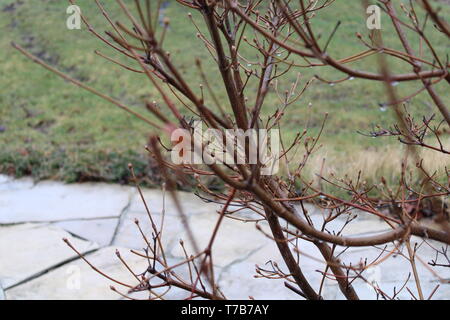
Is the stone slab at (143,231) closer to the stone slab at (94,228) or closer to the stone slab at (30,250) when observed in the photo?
the stone slab at (94,228)

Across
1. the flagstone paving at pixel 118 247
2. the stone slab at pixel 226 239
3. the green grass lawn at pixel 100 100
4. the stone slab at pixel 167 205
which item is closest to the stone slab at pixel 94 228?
the flagstone paving at pixel 118 247

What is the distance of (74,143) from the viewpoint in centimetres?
670

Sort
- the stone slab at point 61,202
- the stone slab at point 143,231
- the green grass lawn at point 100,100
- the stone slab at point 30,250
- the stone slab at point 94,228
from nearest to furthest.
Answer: the stone slab at point 30,250, the stone slab at point 143,231, the stone slab at point 94,228, the stone slab at point 61,202, the green grass lawn at point 100,100

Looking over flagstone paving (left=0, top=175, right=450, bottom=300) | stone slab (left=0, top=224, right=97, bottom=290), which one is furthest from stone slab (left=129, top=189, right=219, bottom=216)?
stone slab (left=0, top=224, right=97, bottom=290)

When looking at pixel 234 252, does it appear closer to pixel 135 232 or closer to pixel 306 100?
pixel 135 232

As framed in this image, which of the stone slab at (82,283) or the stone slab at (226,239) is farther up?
the stone slab at (226,239)

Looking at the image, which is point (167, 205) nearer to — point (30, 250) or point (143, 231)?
point (143, 231)

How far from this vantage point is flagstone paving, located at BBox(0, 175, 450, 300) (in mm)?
3570

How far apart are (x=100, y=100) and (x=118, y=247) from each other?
4681 millimetres

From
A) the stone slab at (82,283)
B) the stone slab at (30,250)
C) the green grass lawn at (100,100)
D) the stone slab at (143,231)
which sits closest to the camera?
the stone slab at (82,283)

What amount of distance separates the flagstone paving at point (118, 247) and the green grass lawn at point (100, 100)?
390 mm

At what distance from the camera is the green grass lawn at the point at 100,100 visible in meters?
5.82

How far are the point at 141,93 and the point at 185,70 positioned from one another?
132 centimetres

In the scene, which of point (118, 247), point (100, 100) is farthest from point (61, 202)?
point (100, 100)
